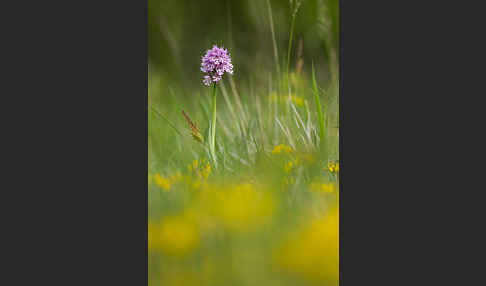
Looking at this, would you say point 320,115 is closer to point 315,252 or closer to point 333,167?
point 333,167

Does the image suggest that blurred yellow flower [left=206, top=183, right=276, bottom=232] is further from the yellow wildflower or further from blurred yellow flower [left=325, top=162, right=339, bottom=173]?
blurred yellow flower [left=325, top=162, right=339, bottom=173]

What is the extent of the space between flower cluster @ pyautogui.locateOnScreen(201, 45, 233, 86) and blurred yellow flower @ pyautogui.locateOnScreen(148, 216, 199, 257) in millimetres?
1092

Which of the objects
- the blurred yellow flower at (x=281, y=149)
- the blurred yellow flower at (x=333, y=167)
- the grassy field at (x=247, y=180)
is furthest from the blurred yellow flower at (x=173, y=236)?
the blurred yellow flower at (x=333, y=167)

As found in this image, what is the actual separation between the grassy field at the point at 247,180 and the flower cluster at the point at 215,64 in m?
0.06

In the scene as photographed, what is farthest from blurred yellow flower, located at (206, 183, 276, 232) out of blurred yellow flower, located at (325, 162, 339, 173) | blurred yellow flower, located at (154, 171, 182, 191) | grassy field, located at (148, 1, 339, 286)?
blurred yellow flower, located at (325, 162, 339, 173)

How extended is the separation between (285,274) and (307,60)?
162 centimetres

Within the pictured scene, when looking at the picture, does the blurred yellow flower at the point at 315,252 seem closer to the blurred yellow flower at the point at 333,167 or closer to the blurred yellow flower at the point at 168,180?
the blurred yellow flower at the point at 333,167

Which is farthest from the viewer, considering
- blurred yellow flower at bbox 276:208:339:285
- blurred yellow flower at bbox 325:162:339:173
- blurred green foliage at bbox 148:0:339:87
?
blurred green foliage at bbox 148:0:339:87

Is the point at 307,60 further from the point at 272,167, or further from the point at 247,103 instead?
the point at 272,167

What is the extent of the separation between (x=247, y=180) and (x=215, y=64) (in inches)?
35.9

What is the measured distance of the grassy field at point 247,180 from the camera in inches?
121

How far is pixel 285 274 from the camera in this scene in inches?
118

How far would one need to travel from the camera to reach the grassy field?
121 inches

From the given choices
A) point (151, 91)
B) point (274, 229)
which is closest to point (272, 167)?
point (274, 229)
